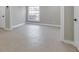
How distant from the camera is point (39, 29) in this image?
5742 mm

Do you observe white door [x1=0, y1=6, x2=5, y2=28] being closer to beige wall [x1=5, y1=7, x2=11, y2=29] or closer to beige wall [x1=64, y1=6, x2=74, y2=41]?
beige wall [x1=5, y1=7, x2=11, y2=29]

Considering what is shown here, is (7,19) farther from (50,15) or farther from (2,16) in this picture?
(50,15)

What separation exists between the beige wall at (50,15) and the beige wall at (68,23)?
10.7 feet

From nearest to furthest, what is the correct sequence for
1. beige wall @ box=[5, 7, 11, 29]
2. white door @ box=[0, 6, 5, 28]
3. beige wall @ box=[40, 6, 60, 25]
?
beige wall @ box=[5, 7, 11, 29] < white door @ box=[0, 6, 5, 28] < beige wall @ box=[40, 6, 60, 25]

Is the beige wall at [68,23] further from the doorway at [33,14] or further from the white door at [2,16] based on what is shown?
the doorway at [33,14]

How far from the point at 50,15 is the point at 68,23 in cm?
365

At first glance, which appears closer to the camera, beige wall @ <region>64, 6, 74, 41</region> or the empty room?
the empty room

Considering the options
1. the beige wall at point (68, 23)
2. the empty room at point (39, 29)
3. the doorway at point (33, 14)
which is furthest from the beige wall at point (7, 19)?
the beige wall at point (68, 23)

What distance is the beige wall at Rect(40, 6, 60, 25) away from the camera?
6754mm

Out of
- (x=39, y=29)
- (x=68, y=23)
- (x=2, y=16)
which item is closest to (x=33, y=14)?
(x=39, y=29)

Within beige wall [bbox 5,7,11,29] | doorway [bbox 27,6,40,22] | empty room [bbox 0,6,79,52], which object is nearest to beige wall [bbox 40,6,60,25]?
empty room [bbox 0,6,79,52]
